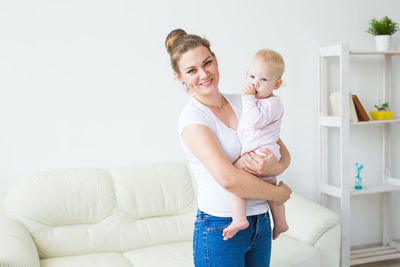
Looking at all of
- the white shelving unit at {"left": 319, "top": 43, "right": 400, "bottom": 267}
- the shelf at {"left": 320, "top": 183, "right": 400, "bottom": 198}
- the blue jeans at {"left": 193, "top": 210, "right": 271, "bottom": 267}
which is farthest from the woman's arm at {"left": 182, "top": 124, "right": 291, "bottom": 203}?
the shelf at {"left": 320, "top": 183, "right": 400, "bottom": 198}

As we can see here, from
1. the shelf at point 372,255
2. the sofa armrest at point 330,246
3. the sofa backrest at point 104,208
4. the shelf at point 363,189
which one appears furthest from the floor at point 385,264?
the sofa backrest at point 104,208

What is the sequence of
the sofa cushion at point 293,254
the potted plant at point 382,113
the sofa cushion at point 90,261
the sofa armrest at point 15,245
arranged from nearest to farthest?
the sofa armrest at point 15,245 < the sofa cushion at point 90,261 < the sofa cushion at point 293,254 < the potted plant at point 382,113

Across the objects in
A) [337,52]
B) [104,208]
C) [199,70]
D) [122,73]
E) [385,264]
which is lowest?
[385,264]

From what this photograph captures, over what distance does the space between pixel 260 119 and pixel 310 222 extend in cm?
151

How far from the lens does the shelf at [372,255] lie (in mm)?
3449

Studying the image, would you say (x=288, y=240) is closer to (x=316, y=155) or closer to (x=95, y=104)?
(x=316, y=155)

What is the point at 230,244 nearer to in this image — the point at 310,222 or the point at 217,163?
the point at 217,163

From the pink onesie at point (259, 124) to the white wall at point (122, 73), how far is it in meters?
1.64

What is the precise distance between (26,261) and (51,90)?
118cm

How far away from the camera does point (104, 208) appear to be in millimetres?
2748

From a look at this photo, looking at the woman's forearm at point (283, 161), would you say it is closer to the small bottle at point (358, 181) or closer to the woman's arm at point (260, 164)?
the woman's arm at point (260, 164)

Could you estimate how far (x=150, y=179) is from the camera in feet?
9.52

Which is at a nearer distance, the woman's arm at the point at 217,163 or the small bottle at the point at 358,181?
the woman's arm at the point at 217,163

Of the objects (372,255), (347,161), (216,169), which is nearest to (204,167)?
(216,169)
